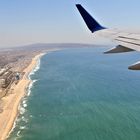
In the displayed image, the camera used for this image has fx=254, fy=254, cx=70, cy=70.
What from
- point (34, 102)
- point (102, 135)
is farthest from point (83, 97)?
point (102, 135)

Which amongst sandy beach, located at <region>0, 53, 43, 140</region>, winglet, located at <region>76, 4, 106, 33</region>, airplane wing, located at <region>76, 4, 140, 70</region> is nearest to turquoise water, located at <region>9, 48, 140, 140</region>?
sandy beach, located at <region>0, 53, 43, 140</region>

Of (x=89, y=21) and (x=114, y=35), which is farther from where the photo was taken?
(x=89, y=21)

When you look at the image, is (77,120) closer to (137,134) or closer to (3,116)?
(137,134)

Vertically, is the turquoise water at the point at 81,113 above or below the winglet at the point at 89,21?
below

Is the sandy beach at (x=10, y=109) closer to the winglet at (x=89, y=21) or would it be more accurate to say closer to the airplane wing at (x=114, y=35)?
the winglet at (x=89, y=21)


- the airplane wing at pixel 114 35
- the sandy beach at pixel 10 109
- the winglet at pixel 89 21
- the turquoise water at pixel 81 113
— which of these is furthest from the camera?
the sandy beach at pixel 10 109

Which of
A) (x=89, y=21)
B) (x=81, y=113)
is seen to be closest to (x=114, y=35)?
(x=89, y=21)

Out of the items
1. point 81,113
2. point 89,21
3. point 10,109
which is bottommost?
point 10,109

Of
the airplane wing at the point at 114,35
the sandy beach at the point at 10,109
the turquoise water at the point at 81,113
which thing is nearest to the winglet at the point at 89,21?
the airplane wing at the point at 114,35

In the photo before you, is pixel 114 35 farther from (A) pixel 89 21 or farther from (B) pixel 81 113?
(B) pixel 81 113
